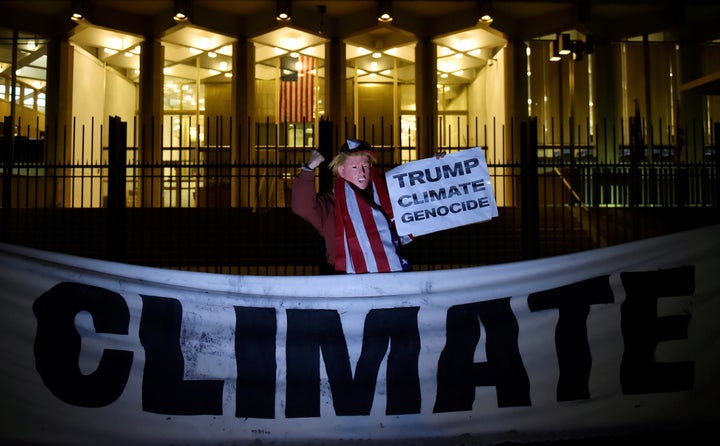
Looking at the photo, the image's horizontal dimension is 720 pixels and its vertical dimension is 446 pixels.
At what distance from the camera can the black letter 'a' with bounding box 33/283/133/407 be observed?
11.0 ft

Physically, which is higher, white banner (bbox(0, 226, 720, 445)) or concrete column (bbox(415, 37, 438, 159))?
concrete column (bbox(415, 37, 438, 159))

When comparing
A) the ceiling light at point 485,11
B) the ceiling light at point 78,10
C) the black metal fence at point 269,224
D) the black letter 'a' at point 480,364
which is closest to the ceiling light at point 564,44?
the ceiling light at point 485,11

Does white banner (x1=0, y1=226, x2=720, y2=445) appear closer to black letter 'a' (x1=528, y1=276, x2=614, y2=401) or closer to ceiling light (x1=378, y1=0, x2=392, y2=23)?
black letter 'a' (x1=528, y1=276, x2=614, y2=401)

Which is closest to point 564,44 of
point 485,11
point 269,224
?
point 485,11

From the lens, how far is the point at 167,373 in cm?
340

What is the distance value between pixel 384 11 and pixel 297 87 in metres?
4.37

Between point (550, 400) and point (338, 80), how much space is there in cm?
1586

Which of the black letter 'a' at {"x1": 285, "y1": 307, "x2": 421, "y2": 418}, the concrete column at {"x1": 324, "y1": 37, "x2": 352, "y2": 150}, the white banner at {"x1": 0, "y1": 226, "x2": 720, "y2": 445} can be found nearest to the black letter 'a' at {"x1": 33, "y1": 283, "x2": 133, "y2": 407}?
the white banner at {"x1": 0, "y1": 226, "x2": 720, "y2": 445}

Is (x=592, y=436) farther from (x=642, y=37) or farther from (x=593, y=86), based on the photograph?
(x=642, y=37)

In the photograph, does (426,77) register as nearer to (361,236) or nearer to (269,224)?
(269,224)

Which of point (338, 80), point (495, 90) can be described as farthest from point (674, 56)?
point (338, 80)

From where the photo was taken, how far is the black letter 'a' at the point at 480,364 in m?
3.51

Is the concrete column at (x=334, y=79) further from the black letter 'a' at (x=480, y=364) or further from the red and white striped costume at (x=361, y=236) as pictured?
the black letter 'a' at (x=480, y=364)

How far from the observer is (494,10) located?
17656mm
